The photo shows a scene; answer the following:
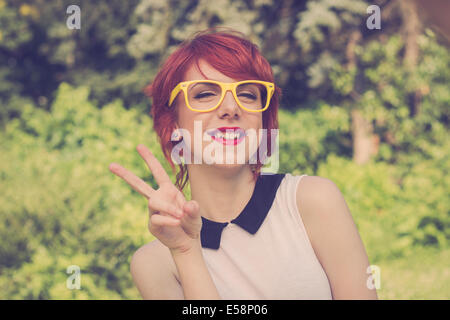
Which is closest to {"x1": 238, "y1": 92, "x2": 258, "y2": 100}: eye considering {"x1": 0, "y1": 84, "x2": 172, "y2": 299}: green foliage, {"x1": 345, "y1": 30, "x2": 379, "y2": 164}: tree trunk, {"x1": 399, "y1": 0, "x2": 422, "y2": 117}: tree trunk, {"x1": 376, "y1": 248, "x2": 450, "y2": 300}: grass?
{"x1": 0, "y1": 84, "x2": 172, "y2": 299}: green foliage

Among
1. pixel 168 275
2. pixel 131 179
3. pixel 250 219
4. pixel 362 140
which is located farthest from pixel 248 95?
pixel 362 140

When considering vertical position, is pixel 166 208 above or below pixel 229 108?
below

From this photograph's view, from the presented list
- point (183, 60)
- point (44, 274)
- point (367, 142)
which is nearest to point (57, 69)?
point (367, 142)

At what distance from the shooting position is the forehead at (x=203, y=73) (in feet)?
5.04

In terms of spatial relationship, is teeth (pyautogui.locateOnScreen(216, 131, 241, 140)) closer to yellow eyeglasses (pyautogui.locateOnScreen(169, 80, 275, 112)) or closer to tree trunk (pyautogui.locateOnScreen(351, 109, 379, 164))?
yellow eyeglasses (pyautogui.locateOnScreen(169, 80, 275, 112))

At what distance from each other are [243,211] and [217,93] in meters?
0.43

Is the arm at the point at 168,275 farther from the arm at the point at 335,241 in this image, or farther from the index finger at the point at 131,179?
the arm at the point at 335,241

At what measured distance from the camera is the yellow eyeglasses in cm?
151

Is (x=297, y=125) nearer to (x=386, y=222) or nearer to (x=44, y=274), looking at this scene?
(x=386, y=222)

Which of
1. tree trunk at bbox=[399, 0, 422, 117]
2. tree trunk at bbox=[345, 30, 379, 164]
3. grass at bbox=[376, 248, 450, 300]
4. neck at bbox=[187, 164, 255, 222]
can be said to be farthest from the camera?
tree trunk at bbox=[345, 30, 379, 164]

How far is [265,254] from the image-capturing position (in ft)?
5.02

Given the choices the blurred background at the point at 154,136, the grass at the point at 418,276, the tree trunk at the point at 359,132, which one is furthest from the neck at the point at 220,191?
the tree trunk at the point at 359,132

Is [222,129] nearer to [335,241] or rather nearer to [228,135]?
[228,135]

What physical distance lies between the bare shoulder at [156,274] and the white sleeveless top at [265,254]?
13 cm
